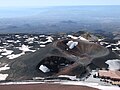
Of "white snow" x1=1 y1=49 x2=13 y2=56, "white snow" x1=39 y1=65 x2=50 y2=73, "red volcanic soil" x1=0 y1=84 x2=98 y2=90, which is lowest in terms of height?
"white snow" x1=1 y1=49 x2=13 y2=56

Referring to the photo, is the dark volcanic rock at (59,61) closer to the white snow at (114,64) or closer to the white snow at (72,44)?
the white snow at (72,44)

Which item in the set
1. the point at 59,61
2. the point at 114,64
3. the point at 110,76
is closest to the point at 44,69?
the point at 59,61

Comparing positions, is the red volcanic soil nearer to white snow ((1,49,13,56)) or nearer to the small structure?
the small structure

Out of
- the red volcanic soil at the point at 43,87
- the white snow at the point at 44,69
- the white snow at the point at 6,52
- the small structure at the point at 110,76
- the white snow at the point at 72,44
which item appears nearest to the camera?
the red volcanic soil at the point at 43,87

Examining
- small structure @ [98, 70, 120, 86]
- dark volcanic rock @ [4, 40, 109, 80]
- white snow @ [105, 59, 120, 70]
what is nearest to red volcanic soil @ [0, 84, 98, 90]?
small structure @ [98, 70, 120, 86]

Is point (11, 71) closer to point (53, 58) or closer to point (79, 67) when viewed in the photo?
point (53, 58)

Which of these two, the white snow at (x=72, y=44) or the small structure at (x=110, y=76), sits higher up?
the white snow at (x=72, y=44)

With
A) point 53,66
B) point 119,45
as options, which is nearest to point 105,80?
point 53,66

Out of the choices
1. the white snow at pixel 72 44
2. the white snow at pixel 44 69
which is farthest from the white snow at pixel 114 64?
the white snow at pixel 44 69

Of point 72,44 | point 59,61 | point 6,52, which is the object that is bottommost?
point 6,52

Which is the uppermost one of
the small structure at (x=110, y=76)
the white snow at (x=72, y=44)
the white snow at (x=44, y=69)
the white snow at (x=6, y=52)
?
the white snow at (x=72, y=44)

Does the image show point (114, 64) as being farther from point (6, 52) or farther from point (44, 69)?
point (6, 52)
